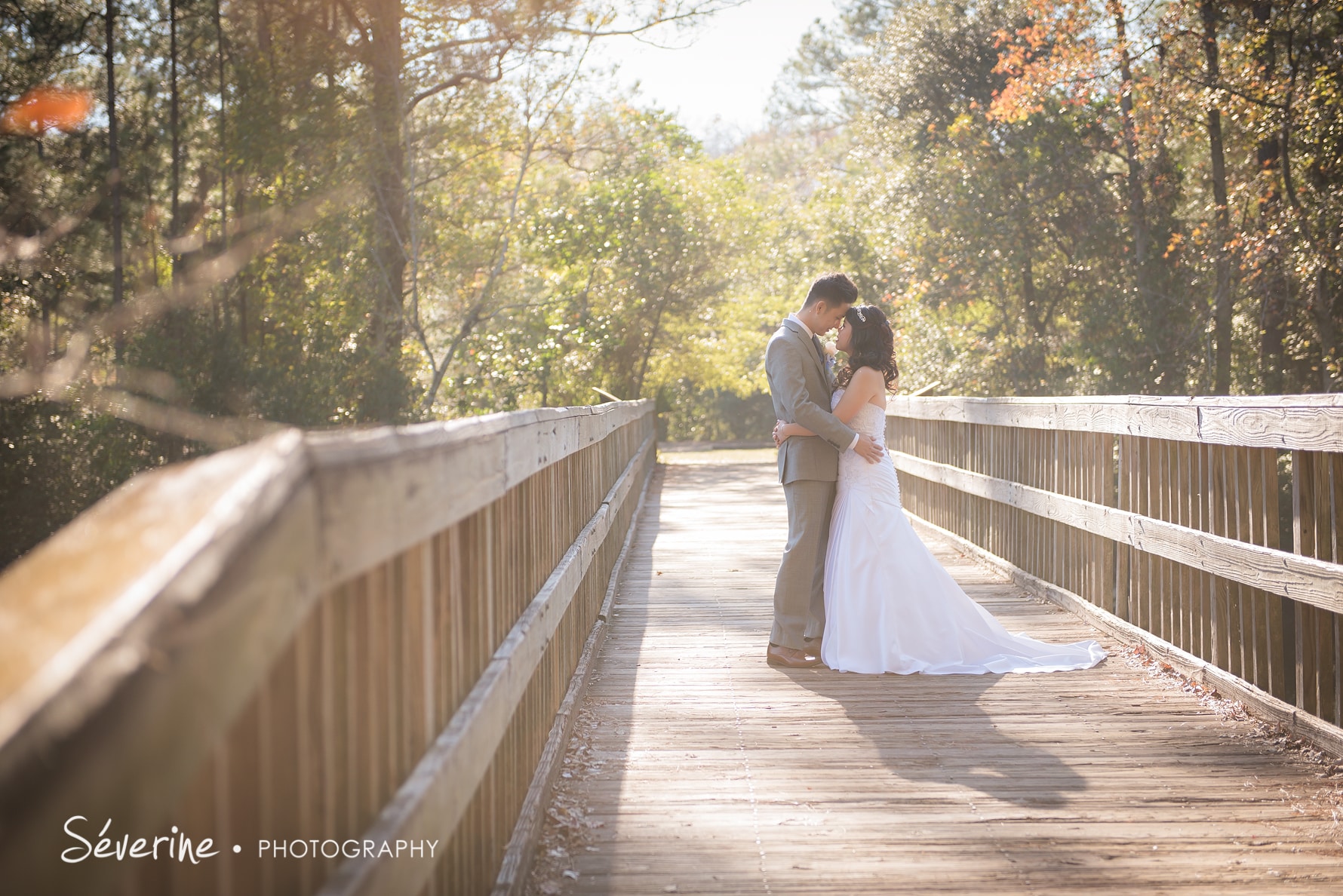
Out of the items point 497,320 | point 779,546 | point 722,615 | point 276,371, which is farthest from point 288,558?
point 497,320

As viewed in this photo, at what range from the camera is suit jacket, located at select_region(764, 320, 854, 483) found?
20.4 feet

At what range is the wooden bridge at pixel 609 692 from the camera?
1.06m

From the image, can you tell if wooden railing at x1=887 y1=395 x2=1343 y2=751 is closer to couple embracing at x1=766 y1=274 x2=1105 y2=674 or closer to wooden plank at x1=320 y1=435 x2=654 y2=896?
couple embracing at x1=766 y1=274 x2=1105 y2=674

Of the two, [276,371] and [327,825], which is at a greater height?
[276,371]

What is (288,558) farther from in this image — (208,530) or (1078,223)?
(1078,223)

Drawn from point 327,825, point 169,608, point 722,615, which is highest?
point 169,608

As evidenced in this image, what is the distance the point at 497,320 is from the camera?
78.2ft

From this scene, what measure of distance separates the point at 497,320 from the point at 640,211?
579cm

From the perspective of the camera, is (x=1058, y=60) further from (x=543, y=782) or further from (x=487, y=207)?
(x=543, y=782)

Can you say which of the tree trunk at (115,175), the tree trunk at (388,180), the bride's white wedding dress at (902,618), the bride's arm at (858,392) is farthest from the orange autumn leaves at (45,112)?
the bride's white wedding dress at (902,618)

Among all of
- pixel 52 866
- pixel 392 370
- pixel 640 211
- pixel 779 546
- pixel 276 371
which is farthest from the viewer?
pixel 640 211

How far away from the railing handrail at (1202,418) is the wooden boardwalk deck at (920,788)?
4.08 ft

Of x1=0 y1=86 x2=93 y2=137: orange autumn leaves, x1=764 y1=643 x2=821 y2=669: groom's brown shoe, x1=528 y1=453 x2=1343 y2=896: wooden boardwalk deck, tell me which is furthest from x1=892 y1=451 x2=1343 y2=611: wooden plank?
x1=0 y1=86 x2=93 y2=137: orange autumn leaves

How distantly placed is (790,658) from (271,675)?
4980mm
